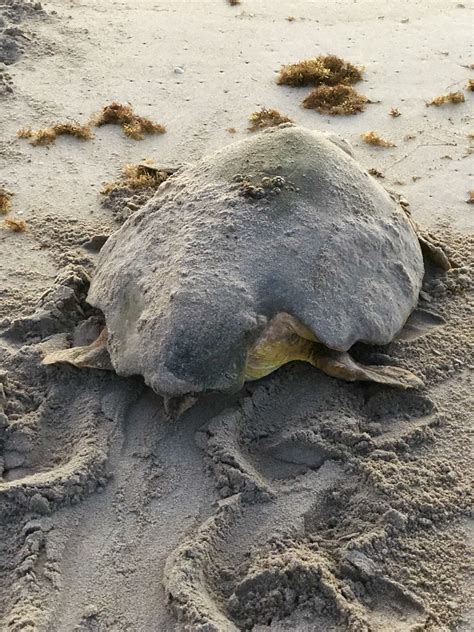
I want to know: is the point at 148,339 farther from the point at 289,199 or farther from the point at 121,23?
the point at 121,23

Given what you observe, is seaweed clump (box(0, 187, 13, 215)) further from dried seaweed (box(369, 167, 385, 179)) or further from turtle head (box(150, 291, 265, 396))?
dried seaweed (box(369, 167, 385, 179))

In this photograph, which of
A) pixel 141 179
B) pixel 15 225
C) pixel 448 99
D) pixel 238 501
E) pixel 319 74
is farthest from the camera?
pixel 319 74

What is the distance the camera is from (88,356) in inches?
157

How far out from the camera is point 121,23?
8.97 metres

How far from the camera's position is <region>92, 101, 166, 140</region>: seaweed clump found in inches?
266

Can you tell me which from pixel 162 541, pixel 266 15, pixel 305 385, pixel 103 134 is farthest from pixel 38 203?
pixel 266 15

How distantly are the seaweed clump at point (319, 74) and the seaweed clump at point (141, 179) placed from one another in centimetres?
249

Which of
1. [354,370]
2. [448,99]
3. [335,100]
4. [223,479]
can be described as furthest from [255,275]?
[448,99]

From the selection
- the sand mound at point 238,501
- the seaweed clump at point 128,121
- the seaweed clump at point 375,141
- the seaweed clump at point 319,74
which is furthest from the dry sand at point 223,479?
the seaweed clump at point 319,74

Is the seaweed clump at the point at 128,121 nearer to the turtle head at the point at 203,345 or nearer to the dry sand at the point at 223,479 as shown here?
the dry sand at the point at 223,479

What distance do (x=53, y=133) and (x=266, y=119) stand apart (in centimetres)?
213

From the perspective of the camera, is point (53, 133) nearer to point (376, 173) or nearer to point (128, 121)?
point (128, 121)

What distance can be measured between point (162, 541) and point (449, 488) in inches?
58.3

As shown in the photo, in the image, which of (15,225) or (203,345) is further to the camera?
(15,225)
